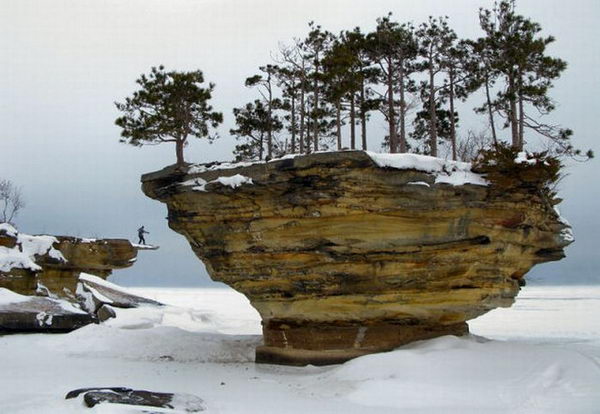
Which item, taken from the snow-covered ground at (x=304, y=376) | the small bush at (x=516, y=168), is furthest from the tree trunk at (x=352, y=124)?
the snow-covered ground at (x=304, y=376)

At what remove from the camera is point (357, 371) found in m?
14.7

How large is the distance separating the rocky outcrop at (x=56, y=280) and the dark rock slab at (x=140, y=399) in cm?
1250

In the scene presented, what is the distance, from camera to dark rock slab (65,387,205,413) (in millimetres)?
10508

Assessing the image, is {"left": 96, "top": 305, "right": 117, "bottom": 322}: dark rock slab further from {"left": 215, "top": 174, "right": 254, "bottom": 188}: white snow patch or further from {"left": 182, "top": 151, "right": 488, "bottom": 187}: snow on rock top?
{"left": 182, "top": 151, "right": 488, "bottom": 187}: snow on rock top

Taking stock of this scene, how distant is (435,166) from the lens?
1531cm

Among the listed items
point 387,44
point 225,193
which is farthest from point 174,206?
point 387,44

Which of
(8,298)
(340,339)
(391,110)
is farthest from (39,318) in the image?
(391,110)

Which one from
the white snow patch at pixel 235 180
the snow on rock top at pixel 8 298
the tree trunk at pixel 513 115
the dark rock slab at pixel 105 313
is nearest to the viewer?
the white snow patch at pixel 235 180

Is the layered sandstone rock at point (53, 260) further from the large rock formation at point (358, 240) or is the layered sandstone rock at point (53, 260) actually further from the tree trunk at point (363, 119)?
the tree trunk at point (363, 119)

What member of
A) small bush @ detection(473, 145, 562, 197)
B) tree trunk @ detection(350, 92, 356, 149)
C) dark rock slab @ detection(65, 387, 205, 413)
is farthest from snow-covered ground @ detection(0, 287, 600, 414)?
tree trunk @ detection(350, 92, 356, 149)

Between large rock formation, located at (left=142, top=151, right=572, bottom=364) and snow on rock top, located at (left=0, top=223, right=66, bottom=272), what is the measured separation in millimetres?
12724

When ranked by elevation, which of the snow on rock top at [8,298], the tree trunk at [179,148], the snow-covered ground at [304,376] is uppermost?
the tree trunk at [179,148]

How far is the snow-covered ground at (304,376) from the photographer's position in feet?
38.9

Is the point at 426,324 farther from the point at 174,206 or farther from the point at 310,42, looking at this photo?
the point at 310,42
